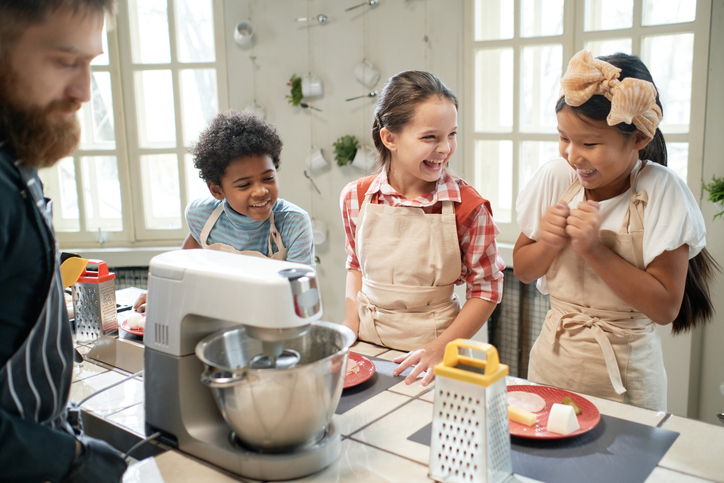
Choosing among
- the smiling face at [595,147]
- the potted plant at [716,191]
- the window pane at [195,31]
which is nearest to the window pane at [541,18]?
the potted plant at [716,191]

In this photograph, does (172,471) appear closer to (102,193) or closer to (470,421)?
(470,421)

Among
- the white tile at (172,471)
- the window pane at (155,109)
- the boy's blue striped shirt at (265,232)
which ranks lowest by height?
the white tile at (172,471)

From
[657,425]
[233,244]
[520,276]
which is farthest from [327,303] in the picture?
[657,425]

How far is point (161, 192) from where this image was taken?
10.8 feet

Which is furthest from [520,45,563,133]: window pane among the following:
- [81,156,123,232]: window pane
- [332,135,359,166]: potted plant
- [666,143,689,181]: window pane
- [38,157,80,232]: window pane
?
[38,157,80,232]: window pane

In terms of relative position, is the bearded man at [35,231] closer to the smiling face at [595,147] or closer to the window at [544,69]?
the smiling face at [595,147]

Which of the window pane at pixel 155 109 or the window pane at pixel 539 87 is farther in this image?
the window pane at pixel 155 109

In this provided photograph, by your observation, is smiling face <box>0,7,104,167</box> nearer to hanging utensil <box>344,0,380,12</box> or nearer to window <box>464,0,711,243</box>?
window <box>464,0,711,243</box>

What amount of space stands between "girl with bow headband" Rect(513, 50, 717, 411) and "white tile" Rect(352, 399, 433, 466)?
55cm

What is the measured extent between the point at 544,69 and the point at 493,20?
0.35m

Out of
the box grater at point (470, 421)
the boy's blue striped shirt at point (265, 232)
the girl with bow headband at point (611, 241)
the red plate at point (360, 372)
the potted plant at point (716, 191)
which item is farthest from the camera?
the potted plant at point (716, 191)

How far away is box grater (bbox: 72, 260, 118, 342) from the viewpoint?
1498mm

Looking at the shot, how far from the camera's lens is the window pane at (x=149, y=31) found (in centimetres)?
311

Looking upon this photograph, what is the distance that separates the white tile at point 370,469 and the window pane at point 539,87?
84.8 inches
